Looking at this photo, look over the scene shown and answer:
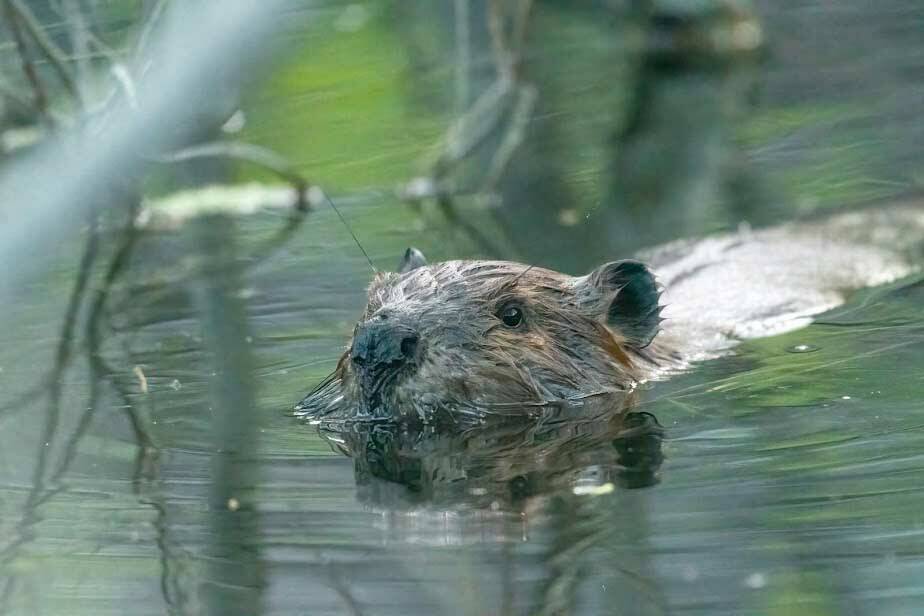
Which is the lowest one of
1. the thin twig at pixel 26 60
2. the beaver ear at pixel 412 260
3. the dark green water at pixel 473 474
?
the dark green water at pixel 473 474

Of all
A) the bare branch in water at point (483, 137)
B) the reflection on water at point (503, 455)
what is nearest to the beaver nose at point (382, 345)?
the reflection on water at point (503, 455)

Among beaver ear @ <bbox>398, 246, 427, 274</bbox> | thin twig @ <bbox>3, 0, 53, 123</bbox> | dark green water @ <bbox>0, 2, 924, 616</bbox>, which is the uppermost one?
thin twig @ <bbox>3, 0, 53, 123</bbox>

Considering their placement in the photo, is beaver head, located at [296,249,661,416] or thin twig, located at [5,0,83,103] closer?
beaver head, located at [296,249,661,416]

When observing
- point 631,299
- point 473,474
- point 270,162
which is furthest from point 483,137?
point 473,474

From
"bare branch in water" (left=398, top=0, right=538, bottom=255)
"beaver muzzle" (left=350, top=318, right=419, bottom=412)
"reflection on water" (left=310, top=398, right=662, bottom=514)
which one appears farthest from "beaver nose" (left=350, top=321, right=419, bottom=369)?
"bare branch in water" (left=398, top=0, right=538, bottom=255)

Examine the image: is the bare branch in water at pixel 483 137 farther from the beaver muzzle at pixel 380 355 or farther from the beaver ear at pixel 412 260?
the beaver muzzle at pixel 380 355

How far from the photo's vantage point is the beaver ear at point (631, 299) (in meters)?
4.99

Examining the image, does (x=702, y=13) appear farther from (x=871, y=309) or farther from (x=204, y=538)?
(x=204, y=538)

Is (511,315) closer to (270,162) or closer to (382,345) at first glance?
(382,345)

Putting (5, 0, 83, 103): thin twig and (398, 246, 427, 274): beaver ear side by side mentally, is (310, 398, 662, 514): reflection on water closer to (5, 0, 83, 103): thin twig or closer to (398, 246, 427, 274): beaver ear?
(398, 246, 427, 274): beaver ear

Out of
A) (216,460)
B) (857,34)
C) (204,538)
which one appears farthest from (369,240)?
(857,34)

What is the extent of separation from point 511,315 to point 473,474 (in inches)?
33.3

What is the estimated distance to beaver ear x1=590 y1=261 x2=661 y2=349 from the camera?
4.99 m

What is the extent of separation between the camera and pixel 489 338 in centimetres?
459
